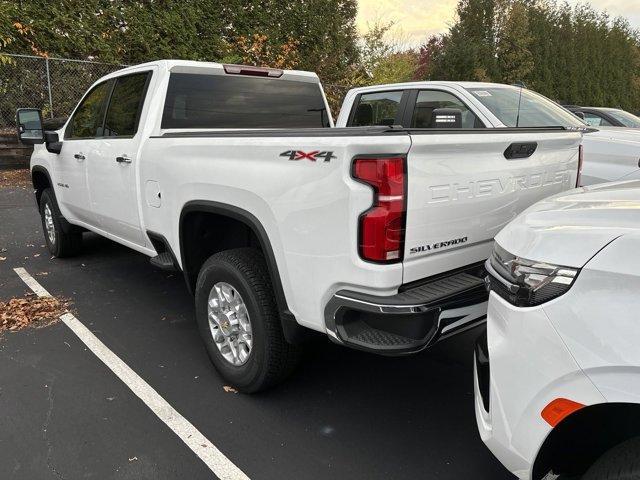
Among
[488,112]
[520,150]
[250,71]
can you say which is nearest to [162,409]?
[520,150]

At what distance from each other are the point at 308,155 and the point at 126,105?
8.54 feet

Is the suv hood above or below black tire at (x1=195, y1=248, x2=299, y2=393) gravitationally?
above

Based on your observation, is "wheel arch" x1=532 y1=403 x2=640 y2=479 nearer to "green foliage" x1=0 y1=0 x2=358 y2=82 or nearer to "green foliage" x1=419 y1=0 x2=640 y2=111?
"green foliage" x1=0 y1=0 x2=358 y2=82

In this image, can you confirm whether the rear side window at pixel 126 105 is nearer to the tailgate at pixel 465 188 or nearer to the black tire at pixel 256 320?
the black tire at pixel 256 320

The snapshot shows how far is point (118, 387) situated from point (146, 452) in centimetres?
74

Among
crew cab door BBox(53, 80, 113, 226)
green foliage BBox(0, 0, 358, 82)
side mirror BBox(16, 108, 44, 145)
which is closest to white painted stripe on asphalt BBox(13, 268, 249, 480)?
crew cab door BBox(53, 80, 113, 226)

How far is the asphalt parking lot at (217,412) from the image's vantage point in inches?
102

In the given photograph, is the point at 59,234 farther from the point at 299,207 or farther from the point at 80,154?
the point at 299,207

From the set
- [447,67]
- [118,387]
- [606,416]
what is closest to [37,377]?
[118,387]

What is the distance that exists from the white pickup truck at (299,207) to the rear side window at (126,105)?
0.8 inches

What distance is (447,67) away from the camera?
2705 cm

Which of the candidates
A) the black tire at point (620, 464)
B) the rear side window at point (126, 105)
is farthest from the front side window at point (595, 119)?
the black tire at point (620, 464)

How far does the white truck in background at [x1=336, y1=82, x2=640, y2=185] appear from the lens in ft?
18.3

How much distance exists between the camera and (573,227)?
1.67 meters
